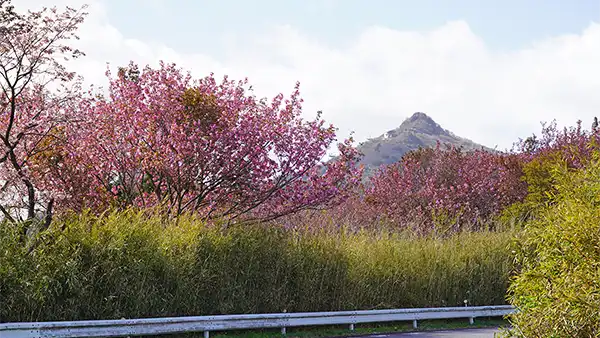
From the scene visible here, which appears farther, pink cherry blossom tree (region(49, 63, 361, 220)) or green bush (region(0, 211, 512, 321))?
pink cherry blossom tree (region(49, 63, 361, 220))

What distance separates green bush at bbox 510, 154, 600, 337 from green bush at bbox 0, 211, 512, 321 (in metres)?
7.49

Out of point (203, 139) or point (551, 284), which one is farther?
point (203, 139)

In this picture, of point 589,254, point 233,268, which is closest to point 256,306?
point 233,268

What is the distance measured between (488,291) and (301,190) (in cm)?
583

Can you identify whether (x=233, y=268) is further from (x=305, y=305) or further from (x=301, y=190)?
(x=301, y=190)

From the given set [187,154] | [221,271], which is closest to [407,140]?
[187,154]

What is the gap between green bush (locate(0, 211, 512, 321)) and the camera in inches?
502

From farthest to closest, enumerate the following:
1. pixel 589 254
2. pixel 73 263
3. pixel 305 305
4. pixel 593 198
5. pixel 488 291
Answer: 1. pixel 488 291
2. pixel 305 305
3. pixel 73 263
4. pixel 593 198
5. pixel 589 254

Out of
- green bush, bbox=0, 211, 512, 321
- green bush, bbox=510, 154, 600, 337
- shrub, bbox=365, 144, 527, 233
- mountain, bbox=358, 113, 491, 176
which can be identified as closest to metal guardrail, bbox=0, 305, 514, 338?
green bush, bbox=0, 211, 512, 321

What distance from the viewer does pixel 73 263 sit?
501 inches

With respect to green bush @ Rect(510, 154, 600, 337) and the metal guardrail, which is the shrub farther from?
green bush @ Rect(510, 154, 600, 337)

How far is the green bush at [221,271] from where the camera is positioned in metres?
12.7

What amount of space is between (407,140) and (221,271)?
134167mm

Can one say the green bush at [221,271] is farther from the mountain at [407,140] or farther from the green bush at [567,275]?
the mountain at [407,140]
